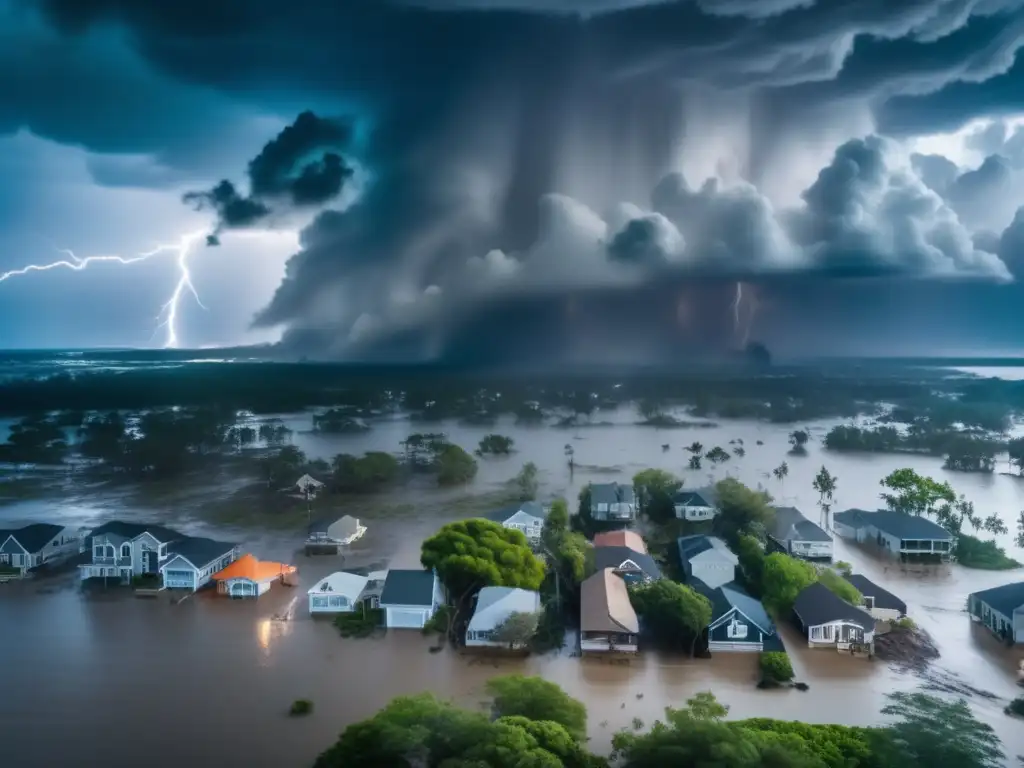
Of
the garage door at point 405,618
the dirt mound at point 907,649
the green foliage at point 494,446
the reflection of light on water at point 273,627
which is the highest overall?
the green foliage at point 494,446

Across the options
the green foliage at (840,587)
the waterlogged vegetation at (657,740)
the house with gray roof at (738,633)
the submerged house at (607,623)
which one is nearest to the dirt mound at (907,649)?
the green foliage at (840,587)

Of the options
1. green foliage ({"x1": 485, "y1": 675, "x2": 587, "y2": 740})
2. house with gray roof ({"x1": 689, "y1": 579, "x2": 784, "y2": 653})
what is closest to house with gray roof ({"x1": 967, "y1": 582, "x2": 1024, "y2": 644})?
house with gray roof ({"x1": 689, "y1": 579, "x2": 784, "y2": 653})

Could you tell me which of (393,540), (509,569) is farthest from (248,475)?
(509,569)

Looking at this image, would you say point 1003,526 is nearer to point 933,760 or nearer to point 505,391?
point 933,760

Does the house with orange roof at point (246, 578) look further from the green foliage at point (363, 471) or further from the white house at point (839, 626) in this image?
the white house at point (839, 626)

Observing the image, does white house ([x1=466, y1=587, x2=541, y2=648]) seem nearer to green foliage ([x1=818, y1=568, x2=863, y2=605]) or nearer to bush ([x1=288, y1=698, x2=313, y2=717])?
bush ([x1=288, y1=698, x2=313, y2=717])

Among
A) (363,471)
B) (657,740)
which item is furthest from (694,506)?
(657,740)

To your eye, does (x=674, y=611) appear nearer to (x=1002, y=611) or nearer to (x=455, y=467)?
(x=1002, y=611)
